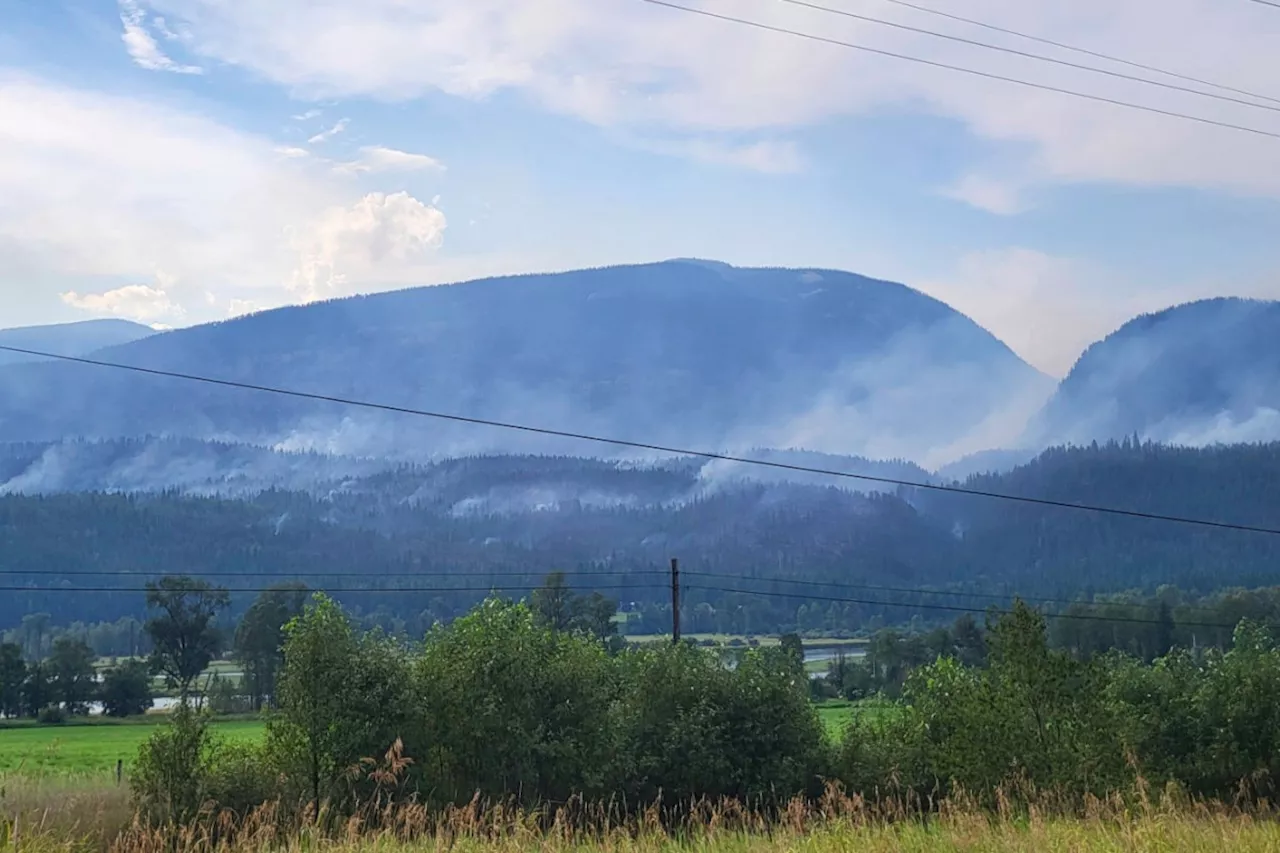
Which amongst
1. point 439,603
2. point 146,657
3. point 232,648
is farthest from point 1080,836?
point 439,603

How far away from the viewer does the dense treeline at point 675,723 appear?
1307 inches

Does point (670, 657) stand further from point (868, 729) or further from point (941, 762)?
point (941, 762)

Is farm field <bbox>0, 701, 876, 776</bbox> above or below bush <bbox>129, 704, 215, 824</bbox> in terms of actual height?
below

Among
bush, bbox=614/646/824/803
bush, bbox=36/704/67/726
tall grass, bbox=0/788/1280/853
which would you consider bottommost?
bush, bbox=36/704/67/726

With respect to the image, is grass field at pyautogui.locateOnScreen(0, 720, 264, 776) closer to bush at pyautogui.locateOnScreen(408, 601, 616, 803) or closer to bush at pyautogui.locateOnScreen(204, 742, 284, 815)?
bush at pyautogui.locateOnScreen(204, 742, 284, 815)

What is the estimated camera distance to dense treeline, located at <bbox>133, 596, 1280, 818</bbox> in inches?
1307

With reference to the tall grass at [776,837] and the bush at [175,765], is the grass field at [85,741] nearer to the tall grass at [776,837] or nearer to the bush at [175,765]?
the bush at [175,765]

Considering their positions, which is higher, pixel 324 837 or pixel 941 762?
pixel 324 837

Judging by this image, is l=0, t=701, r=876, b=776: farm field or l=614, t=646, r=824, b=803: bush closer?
l=614, t=646, r=824, b=803: bush

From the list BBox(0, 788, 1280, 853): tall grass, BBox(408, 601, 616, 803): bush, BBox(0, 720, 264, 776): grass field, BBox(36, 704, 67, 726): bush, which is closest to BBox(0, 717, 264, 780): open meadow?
BBox(0, 720, 264, 776): grass field

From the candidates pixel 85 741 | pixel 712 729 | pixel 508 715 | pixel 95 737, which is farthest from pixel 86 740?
pixel 712 729

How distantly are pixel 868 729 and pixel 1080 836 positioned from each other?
33.0 metres

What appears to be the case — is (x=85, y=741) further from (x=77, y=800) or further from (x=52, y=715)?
(x=77, y=800)

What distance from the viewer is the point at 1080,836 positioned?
30.6 ft
